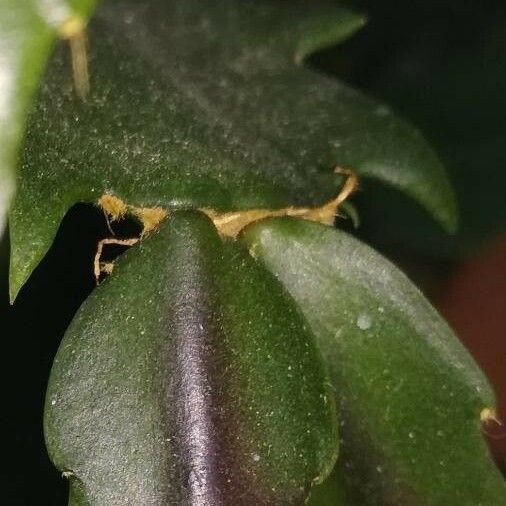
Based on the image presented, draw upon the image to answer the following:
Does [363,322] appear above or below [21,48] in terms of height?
below

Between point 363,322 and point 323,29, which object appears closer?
point 363,322

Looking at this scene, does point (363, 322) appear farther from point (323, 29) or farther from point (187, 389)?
point (323, 29)

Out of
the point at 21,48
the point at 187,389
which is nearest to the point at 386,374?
the point at 187,389

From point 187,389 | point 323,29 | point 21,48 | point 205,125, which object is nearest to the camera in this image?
point 21,48

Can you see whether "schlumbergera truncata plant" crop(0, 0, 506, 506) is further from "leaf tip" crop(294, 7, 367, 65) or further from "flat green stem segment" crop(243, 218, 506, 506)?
"leaf tip" crop(294, 7, 367, 65)

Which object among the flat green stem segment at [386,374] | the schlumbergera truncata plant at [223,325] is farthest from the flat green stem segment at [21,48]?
the flat green stem segment at [386,374]

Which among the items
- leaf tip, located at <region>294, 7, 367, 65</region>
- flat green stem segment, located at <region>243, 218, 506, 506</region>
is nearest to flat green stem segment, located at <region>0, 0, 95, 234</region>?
flat green stem segment, located at <region>243, 218, 506, 506</region>

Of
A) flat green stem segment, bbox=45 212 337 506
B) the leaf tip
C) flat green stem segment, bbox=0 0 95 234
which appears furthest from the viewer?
the leaf tip

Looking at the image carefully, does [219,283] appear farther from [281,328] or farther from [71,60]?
[71,60]
